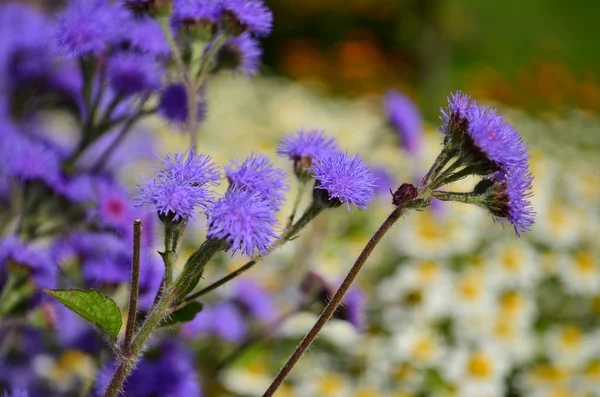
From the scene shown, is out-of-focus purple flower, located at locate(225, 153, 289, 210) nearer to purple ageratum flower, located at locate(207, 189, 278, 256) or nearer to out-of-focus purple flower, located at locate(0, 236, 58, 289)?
purple ageratum flower, located at locate(207, 189, 278, 256)

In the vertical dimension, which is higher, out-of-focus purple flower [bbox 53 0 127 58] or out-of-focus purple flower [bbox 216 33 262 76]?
out-of-focus purple flower [bbox 216 33 262 76]

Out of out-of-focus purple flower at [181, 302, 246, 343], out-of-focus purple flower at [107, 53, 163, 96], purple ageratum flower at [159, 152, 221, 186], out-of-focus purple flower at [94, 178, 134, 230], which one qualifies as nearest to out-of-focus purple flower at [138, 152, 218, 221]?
purple ageratum flower at [159, 152, 221, 186]

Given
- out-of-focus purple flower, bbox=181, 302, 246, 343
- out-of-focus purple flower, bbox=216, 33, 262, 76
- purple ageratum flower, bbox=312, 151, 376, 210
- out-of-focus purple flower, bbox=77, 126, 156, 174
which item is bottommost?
out-of-focus purple flower, bbox=181, 302, 246, 343

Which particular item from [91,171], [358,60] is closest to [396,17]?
[358,60]

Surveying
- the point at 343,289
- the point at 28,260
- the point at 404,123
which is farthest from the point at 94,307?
the point at 404,123

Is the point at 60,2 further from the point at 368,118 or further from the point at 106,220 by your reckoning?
the point at 106,220

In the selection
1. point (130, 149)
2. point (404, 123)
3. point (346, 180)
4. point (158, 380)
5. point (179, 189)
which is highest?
point (404, 123)

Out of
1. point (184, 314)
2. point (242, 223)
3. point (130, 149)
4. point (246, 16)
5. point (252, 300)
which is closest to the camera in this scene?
point (242, 223)

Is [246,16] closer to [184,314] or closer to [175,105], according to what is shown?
[175,105]
